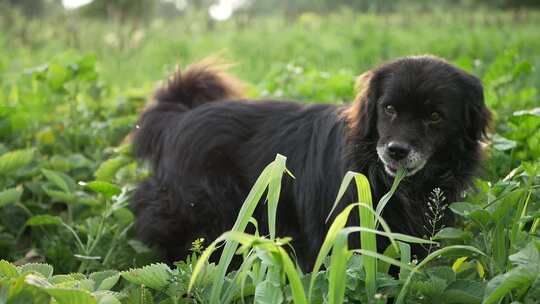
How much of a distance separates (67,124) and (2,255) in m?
1.82

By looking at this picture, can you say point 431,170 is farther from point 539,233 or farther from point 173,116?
point 173,116

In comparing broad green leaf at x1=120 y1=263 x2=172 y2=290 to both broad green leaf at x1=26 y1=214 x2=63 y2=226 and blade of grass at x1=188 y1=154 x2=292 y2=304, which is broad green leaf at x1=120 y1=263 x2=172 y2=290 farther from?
broad green leaf at x1=26 y1=214 x2=63 y2=226

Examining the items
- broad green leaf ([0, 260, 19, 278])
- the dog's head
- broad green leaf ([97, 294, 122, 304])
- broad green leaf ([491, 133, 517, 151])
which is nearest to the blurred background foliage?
broad green leaf ([491, 133, 517, 151])

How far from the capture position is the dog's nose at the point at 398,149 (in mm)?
2926

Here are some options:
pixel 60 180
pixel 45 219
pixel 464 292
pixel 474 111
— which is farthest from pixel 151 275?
pixel 474 111

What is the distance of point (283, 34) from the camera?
12656 millimetres

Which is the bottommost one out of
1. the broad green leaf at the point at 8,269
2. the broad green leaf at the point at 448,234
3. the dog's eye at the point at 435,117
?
the broad green leaf at the point at 448,234

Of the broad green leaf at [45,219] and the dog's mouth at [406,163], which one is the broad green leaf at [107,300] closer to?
the dog's mouth at [406,163]

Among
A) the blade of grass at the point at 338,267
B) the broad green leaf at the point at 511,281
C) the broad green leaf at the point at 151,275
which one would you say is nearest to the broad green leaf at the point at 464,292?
the broad green leaf at the point at 511,281

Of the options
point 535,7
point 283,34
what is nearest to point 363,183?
point 283,34

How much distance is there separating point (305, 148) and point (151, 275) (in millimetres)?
1633

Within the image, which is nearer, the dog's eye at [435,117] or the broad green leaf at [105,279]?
the broad green leaf at [105,279]

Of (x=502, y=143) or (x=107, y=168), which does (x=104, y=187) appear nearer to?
(x=107, y=168)

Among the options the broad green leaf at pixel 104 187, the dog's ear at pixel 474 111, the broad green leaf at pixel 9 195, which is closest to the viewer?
the broad green leaf at pixel 104 187
